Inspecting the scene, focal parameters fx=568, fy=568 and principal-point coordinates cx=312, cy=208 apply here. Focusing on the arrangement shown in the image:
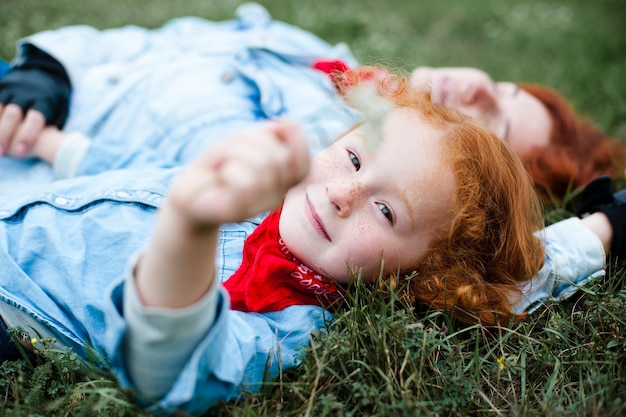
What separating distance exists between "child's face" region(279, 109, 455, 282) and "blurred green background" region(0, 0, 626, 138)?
97.1 inches

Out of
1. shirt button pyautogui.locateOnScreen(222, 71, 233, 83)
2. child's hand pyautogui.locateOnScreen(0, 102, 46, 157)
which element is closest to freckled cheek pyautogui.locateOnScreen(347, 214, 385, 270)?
shirt button pyautogui.locateOnScreen(222, 71, 233, 83)

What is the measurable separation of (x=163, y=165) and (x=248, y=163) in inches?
61.1

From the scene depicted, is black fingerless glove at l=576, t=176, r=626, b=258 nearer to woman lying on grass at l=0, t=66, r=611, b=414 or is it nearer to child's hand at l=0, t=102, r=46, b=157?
woman lying on grass at l=0, t=66, r=611, b=414

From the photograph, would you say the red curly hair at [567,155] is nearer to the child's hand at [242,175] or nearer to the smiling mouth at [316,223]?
the smiling mouth at [316,223]

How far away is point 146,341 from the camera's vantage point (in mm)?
1340

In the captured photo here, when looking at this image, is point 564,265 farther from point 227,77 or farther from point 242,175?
point 227,77

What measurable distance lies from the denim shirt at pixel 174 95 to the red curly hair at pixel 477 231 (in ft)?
1.89

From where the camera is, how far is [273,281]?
1.87 m

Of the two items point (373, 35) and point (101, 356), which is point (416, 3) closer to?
point (373, 35)

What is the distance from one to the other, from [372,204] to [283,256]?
35 centimetres

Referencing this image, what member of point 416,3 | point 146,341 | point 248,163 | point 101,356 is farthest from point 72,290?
point 416,3

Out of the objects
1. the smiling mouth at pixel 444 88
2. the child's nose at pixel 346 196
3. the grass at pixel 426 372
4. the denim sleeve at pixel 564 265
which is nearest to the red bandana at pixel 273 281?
the grass at pixel 426 372

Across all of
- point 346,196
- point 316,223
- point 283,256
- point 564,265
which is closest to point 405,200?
point 346,196

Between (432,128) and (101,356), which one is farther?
(432,128)
